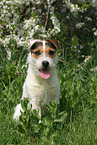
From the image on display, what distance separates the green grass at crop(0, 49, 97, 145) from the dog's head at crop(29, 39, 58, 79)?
23.0 inches

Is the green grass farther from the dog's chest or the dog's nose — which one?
the dog's nose

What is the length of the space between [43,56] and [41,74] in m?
0.27

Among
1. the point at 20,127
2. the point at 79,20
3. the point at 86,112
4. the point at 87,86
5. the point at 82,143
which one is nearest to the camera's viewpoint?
the point at 82,143

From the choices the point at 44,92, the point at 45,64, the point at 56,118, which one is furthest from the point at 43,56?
the point at 56,118

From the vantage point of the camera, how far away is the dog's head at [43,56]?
3084mm

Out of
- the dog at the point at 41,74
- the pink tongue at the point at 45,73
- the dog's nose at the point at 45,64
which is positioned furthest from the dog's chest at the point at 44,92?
the dog's nose at the point at 45,64

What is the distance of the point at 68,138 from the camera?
2826mm

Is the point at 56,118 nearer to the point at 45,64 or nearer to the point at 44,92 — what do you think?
the point at 44,92

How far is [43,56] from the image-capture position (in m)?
3.11

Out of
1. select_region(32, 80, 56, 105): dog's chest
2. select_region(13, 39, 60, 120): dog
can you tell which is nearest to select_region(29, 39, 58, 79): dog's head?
select_region(13, 39, 60, 120): dog

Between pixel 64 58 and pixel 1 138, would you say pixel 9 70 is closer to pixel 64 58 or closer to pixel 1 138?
pixel 64 58

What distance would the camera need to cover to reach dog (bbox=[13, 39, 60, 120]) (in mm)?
3115

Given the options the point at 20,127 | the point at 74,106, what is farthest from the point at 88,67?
the point at 20,127

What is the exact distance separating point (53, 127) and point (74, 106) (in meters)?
0.68
